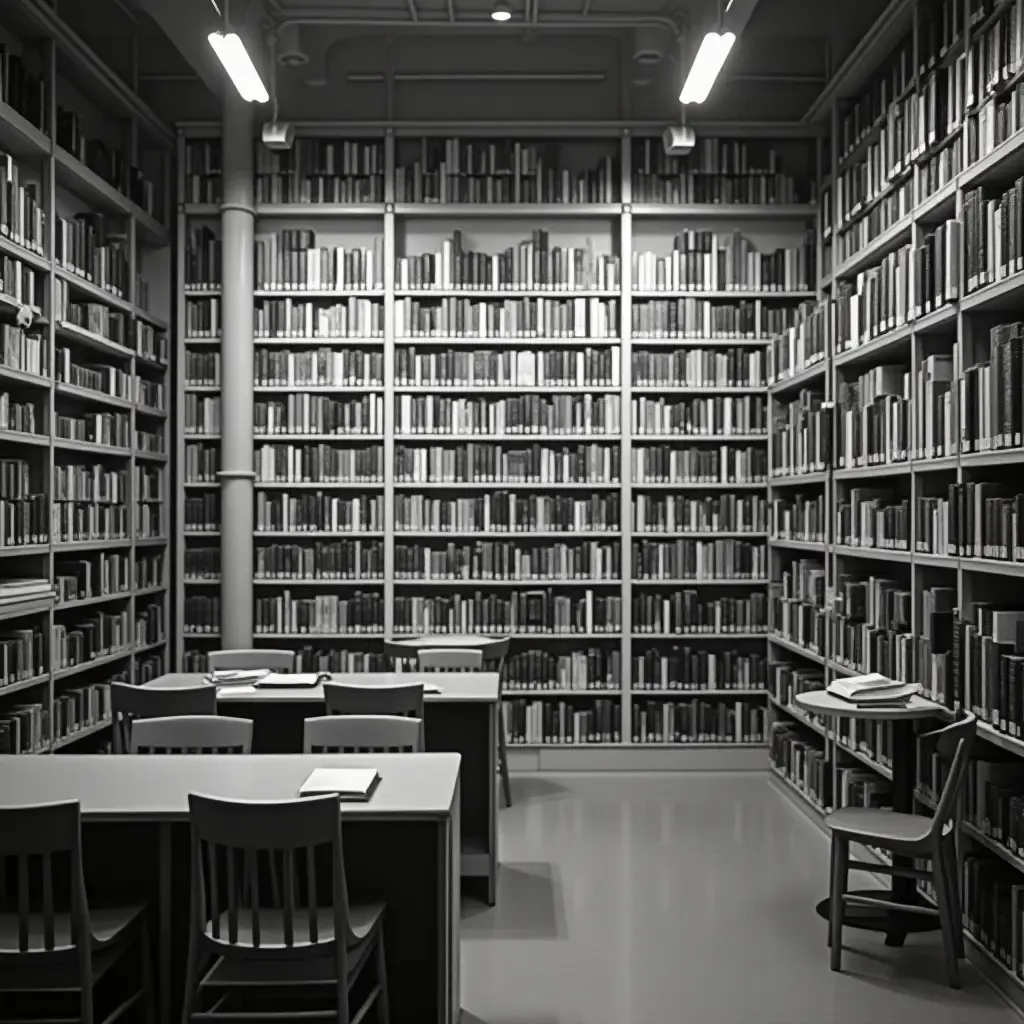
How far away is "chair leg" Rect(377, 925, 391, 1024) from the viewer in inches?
127

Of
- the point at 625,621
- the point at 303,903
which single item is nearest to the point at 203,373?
the point at 625,621

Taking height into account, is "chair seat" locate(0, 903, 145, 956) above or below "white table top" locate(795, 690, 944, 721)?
below

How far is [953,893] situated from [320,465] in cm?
522

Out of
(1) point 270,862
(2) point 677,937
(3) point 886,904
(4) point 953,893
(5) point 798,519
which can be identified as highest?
(5) point 798,519

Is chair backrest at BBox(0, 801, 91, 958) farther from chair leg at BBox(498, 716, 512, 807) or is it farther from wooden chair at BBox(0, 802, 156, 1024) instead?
chair leg at BBox(498, 716, 512, 807)

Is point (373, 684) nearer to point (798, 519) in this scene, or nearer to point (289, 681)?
point (289, 681)

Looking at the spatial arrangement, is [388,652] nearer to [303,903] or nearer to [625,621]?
[625,621]

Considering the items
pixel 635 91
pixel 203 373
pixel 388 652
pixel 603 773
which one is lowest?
pixel 603 773

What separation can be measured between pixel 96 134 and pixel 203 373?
1737 mm

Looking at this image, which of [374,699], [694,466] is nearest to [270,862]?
[374,699]

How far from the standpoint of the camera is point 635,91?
8.44 meters

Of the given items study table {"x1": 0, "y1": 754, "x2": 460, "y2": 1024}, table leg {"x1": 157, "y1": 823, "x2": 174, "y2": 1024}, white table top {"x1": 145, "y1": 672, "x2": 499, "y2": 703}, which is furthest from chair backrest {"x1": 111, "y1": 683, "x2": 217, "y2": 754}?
table leg {"x1": 157, "y1": 823, "x2": 174, "y2": 1024}

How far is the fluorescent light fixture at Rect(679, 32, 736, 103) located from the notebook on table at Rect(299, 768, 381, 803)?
3.99m

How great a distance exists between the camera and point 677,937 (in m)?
4.61
